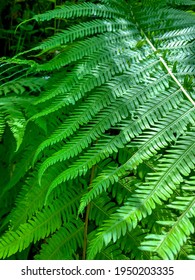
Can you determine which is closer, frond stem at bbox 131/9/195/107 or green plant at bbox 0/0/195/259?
green plant at bbox 0/0/195/259

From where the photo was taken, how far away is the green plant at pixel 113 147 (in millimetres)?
928

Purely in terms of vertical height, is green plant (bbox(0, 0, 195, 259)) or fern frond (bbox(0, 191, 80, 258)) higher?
green plant (bbox(0, 0, 195, 259))

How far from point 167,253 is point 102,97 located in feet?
2.00

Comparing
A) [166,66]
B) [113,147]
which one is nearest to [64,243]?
[113,147]

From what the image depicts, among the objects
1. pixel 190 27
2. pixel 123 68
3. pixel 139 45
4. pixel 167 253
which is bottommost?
pixel 167 253

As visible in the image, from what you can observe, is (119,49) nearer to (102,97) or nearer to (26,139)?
(102,97)

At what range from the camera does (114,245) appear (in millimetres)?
1080

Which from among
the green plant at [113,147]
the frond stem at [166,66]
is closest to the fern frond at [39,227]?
the green plant at [113,147]

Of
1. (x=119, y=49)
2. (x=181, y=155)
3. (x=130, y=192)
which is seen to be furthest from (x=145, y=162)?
(x=119, y=49)

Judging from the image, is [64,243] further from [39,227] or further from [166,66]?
[166,66]

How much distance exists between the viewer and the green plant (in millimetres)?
928

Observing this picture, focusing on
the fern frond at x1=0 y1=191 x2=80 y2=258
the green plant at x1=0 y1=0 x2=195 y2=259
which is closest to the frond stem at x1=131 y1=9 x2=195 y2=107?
the green plant at x1=0 y1=0 x2=195 y2=259

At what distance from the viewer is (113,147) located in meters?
1.05

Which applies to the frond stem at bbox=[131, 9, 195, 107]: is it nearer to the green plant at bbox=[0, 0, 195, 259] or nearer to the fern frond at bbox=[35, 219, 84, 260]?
the green plant at bbox=[0, 0, 195, 259]
